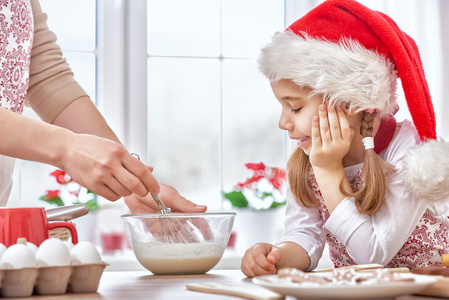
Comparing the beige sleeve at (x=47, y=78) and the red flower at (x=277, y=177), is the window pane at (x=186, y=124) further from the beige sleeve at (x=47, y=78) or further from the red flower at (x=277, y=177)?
the beige sleeve at (x=47, y=78)

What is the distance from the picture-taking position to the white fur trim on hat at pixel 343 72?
1272mm

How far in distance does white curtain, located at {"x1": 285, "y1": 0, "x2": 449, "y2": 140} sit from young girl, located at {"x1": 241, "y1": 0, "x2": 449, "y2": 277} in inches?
40.8

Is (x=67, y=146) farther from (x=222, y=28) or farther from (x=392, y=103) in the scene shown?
(x=222, y=28)

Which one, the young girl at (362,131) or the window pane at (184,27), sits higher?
the window pane at (184,27)

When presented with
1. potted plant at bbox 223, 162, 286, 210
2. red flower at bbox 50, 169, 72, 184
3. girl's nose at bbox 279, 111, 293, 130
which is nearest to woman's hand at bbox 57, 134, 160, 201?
girl's nose at bbox 279, 111, 293, 130

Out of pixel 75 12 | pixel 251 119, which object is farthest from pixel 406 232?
pixel 75 12

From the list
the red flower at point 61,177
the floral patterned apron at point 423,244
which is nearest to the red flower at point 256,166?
the red flower at point 61,177

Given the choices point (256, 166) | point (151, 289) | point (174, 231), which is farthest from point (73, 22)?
point (151, 289)

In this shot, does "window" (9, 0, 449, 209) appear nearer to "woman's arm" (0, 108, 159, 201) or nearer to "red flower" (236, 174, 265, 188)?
"red flower" (236, 174, 265, 188)

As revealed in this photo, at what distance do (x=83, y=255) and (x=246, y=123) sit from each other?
1726 millimetres

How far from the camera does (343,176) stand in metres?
1.33

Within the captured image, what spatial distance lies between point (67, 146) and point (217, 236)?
32cm

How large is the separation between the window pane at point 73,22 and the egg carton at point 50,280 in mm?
1701

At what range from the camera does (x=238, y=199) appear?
7.50 feet
